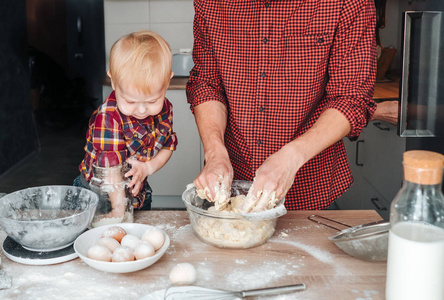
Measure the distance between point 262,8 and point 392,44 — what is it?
2.16 meters

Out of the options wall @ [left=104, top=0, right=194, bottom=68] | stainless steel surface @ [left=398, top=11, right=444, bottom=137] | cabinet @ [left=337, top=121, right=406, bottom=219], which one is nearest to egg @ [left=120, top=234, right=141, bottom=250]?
stainless steel surface @ [left=398, top=11, right=444, bottom=137]

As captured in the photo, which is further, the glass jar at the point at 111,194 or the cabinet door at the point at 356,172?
the cabinet door at the point at 356,172

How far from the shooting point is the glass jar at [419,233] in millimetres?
755

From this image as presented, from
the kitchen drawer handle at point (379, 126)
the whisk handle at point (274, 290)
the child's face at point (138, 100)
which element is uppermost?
the child's face at point (138, 100)

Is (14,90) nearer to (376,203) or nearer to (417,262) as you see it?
(376,203)

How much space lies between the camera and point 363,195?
2.84 metres

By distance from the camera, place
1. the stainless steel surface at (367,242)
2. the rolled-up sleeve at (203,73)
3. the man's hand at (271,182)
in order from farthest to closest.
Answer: the rolled-up sleeve at (203,73), the man's hand at (271,182), the stainless steel surface at (367,242)

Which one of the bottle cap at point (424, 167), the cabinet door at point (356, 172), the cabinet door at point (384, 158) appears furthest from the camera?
the cabinet door at point (356, 172)

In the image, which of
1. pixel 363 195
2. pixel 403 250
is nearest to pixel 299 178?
pixel 403 250

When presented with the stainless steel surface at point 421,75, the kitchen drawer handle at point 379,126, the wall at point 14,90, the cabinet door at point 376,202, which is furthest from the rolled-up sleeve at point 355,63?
the wall at point 14,90

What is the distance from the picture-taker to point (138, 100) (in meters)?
1.29

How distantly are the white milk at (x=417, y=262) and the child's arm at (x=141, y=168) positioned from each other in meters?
0.66

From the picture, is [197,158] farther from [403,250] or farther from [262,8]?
[403,250]

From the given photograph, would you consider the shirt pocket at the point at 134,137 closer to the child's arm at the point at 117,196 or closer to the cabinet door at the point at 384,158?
the child's arm at the point at 117,196
